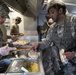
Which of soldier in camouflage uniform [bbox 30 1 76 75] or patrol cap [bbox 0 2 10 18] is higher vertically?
patrol cap [bbox 0 2 10 18]

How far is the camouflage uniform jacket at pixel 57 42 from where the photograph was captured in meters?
1.94

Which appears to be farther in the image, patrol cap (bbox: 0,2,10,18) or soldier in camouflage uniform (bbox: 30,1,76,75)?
soldier in camouflage uniform (bbox: 30,1,76,75)

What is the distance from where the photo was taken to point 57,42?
209cm

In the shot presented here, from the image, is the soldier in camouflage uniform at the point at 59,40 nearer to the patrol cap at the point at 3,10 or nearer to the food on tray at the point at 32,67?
the food on tray at the point at 32,67

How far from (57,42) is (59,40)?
60 mm

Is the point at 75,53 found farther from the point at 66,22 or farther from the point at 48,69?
the point at 48,69

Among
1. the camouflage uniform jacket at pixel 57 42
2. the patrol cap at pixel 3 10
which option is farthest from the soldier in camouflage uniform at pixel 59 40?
the patrol cap at pixel 3 10

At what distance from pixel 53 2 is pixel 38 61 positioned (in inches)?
31.9

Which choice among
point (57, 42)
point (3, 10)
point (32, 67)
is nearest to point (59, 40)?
point (57, 42)

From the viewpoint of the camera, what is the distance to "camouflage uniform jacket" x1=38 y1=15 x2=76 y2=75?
6.38 feet

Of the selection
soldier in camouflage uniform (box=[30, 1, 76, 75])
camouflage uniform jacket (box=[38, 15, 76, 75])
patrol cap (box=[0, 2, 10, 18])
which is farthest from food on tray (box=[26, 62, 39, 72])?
patrol cap (box=[0, 2, 10, 18])

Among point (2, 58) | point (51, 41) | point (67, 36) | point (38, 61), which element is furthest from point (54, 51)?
point (2, 58)

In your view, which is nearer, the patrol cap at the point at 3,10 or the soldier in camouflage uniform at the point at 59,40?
the patrol cap at the point at 3,10

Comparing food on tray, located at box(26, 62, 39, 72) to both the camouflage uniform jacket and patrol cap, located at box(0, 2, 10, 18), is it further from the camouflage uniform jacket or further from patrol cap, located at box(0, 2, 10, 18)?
patrol cap, located at box(0, 2, 10, 18)
